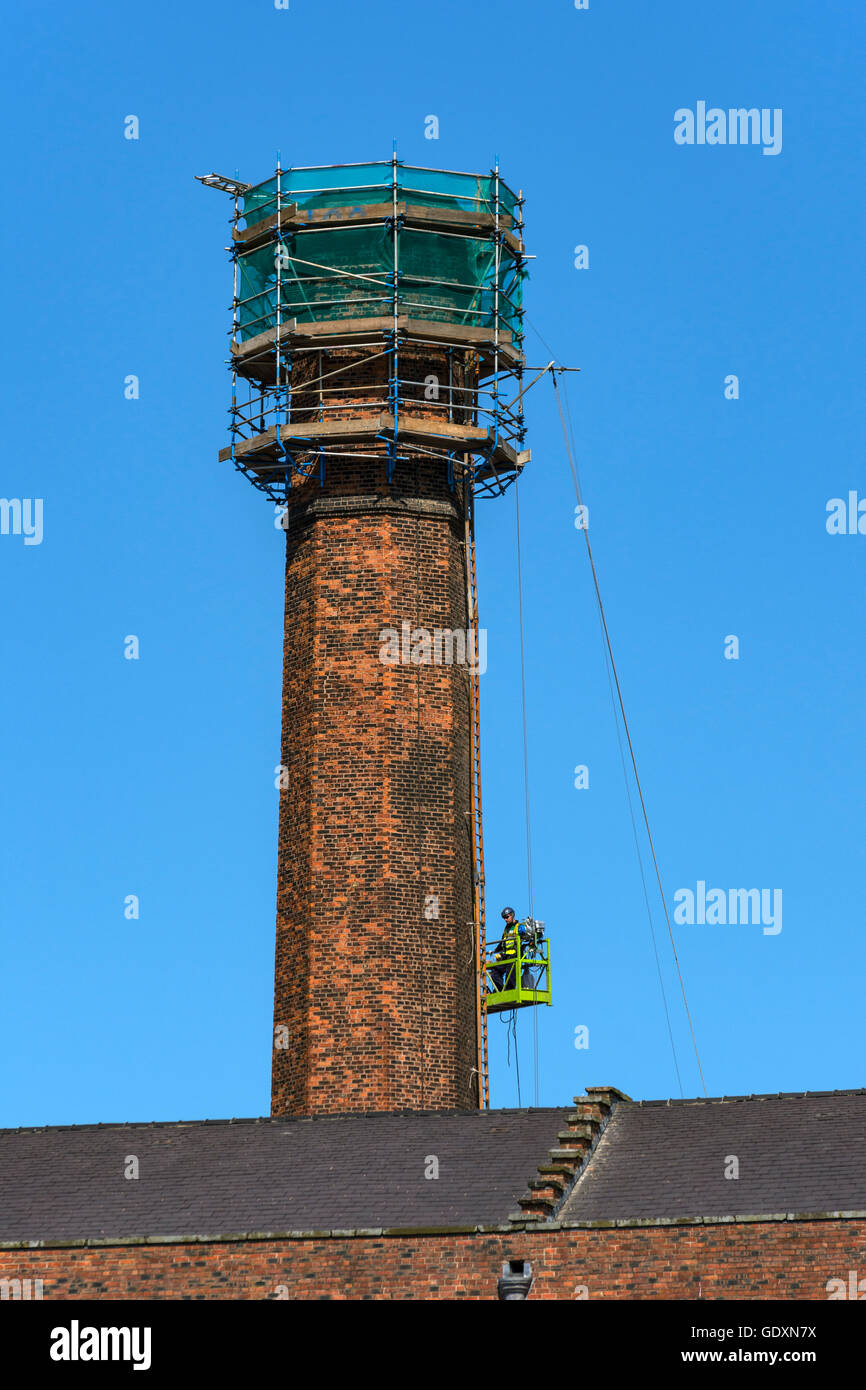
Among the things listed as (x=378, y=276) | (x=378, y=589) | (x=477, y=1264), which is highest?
(x=378, y=276)

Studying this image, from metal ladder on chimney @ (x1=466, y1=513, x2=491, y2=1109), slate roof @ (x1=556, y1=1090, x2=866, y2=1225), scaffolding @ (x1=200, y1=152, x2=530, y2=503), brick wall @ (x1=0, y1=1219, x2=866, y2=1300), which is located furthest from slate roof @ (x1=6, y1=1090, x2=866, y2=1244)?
scaffolding @ (x1=200, y1=152, x2=530, y2=503)

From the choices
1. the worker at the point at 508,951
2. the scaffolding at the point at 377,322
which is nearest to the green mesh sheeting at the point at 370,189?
the scaffolding at the point at 377,322

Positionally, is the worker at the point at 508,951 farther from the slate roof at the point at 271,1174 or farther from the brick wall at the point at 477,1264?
the brick wall at the point at 477,1264

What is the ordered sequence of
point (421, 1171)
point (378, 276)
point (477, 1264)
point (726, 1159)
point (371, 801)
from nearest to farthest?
point (477, 1264)
point (726, 1159)
point (421, 1171)
point (371, 801)
point (378, 276)

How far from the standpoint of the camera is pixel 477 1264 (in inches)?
1108

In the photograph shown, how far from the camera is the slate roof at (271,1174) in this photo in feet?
97.0

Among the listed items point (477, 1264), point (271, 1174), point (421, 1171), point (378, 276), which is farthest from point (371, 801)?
point (477, 1264)

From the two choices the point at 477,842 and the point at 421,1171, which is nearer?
the point at 421,1171

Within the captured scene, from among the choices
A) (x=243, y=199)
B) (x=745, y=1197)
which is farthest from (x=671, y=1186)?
(x=243, y=199)

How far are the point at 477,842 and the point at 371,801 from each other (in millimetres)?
2388

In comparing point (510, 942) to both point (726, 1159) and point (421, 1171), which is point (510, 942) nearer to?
point (421, 1171)

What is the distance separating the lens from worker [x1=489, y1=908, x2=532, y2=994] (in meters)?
38.0

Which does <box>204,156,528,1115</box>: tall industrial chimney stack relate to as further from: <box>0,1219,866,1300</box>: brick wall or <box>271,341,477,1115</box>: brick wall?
<box>0,1219,866,1300</box>: brick wall
